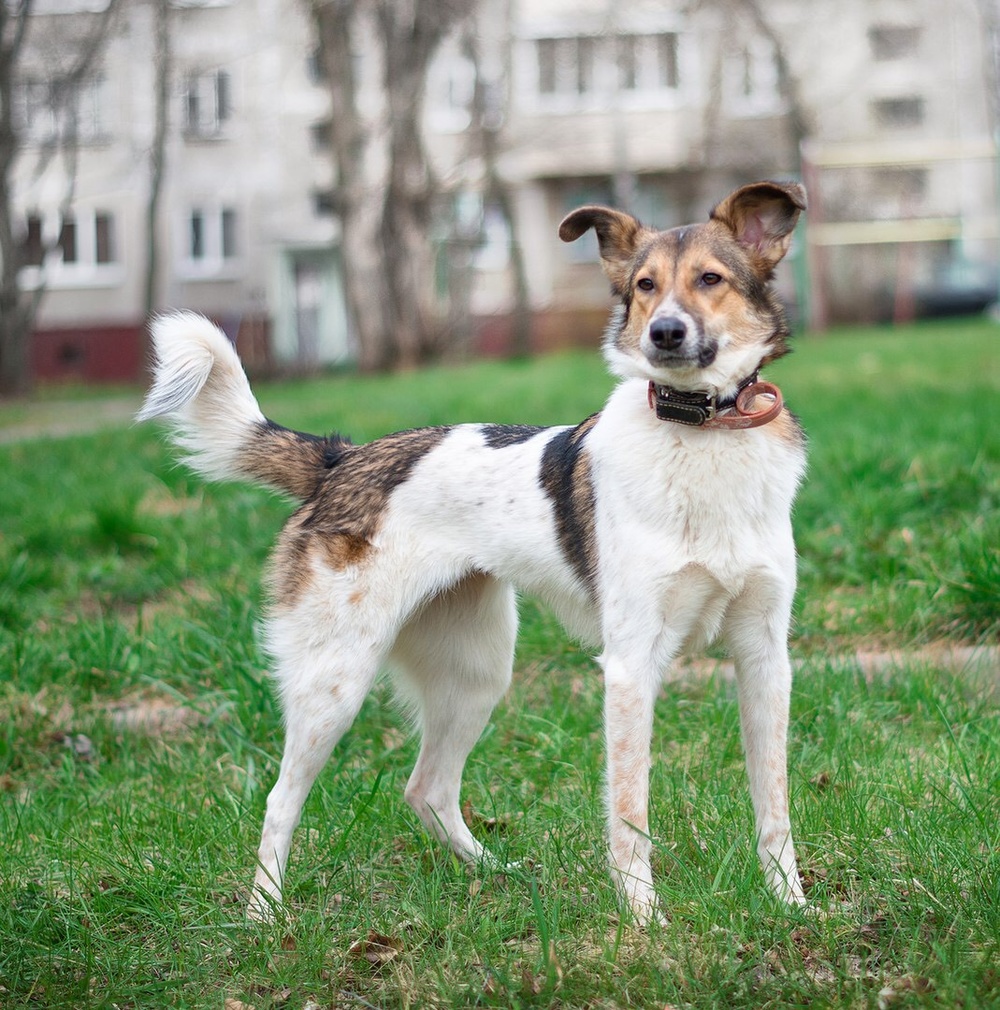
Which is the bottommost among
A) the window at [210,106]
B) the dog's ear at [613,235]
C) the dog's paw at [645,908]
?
the dog's paw at [645,908]

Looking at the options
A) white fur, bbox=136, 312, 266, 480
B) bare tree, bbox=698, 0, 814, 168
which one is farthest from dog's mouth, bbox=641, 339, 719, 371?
bare tree, bbox=698, 0, 814, 168

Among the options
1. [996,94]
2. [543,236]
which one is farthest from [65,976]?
[543,236]

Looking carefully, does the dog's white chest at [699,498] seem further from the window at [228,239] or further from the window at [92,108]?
the window at [228,239]

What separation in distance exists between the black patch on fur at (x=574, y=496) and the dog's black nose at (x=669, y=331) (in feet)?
1.36

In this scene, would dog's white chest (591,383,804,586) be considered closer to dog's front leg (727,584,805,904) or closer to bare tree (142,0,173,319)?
dog's front leg (727,584,805,904)

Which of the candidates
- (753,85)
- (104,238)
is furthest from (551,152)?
(104,238)

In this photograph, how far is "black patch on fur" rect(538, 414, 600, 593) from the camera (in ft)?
10.8

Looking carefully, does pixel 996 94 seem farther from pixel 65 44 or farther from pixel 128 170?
pixel 65 44

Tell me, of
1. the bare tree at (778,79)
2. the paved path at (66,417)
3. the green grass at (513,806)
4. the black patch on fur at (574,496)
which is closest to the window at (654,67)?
the bare tree at (778,79)

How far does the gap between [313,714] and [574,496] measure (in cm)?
88

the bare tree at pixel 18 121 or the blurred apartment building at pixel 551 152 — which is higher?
the blurred apartment building at pixel 551 152

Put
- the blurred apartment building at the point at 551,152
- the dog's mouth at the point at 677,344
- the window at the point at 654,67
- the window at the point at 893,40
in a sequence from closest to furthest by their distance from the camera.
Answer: the dog's mouth at the point at 677,344 → the blurred apartment building at the point at 551,152 → the window at the point at 654,67 → the window at the point at 893,40

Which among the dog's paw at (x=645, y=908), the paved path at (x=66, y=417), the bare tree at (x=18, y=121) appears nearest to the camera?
the dog's paw at (x=645, y=908)

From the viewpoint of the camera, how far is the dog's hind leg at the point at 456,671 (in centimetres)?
373
